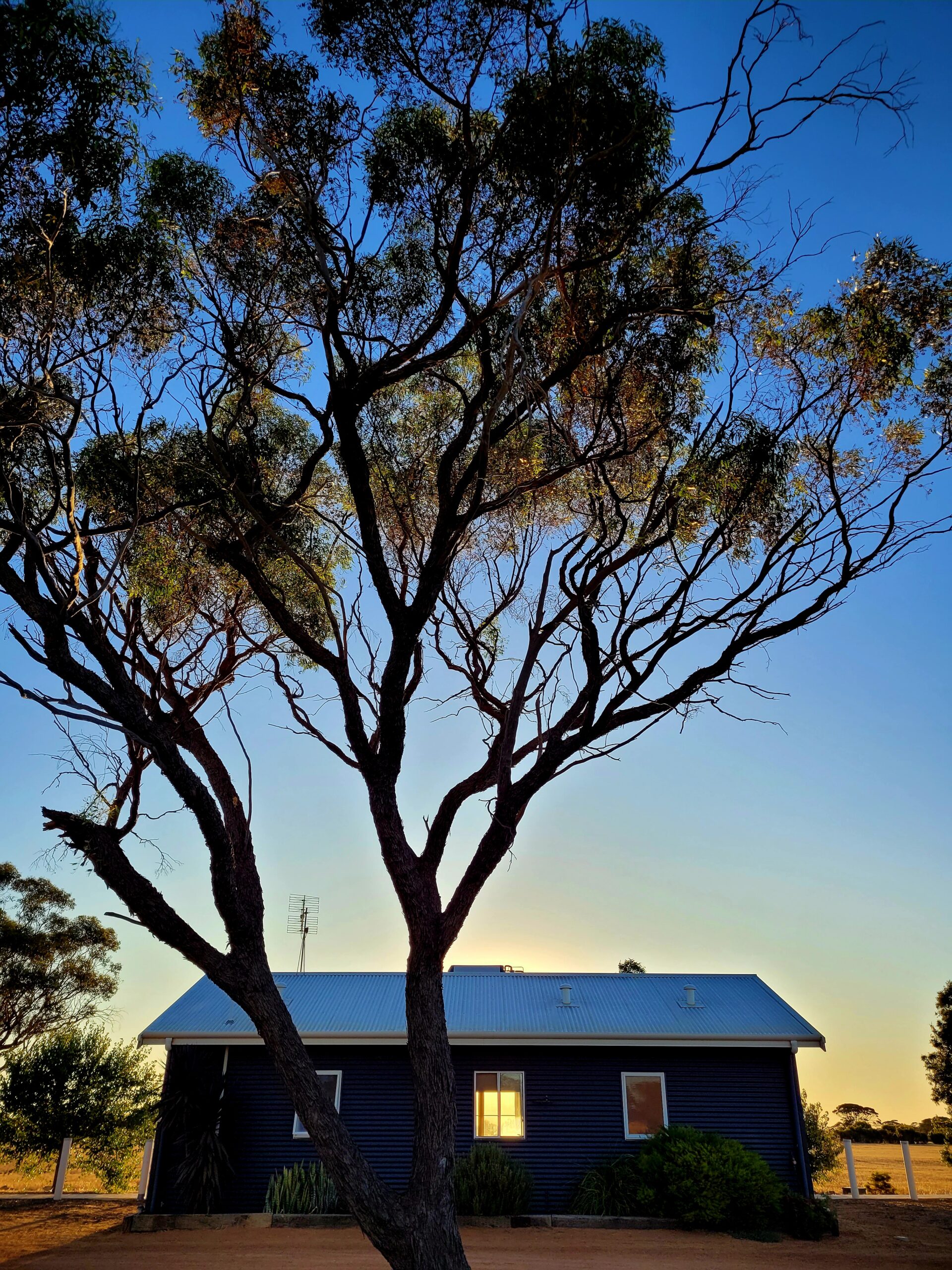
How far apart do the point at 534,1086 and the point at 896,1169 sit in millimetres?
14221

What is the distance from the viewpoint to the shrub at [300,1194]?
1355 cm

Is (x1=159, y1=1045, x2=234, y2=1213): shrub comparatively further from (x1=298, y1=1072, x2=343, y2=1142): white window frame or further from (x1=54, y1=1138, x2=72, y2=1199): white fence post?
(x1=54, y1=1138, x2=72, y2=1199): white fence post

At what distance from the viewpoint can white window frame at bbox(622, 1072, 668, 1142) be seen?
47.3 feet

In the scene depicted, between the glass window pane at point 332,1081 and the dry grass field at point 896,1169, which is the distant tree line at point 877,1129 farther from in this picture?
the glass window pane at point 332,1081

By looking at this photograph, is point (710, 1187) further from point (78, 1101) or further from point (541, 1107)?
point (78, 1101)

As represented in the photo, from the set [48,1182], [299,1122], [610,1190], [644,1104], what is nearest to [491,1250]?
→ [610,1190]

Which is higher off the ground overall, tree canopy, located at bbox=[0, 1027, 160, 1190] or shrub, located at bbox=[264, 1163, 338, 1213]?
tree canopy, located at bbox=[0, 1027, 160, 1190]

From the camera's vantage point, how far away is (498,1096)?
14.8 m

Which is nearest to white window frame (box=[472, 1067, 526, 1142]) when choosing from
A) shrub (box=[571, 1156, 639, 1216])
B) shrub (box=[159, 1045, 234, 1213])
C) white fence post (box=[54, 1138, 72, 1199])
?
shrub (box=[571, 1156, 639, 1216])

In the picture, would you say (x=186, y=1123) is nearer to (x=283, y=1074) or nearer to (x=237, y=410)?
(x=283, y=1074)

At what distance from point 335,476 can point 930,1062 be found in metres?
17.5

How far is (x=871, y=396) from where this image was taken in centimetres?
925

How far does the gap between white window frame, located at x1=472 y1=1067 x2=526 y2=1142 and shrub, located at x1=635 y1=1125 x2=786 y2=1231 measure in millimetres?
1955

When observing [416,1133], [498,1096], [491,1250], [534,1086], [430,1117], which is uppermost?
[534,1086]
